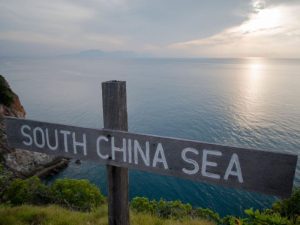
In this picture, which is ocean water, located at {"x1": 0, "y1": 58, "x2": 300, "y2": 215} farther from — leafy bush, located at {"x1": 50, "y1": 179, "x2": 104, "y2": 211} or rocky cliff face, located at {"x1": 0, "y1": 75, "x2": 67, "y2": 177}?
leafy bush, located at {"x1": 50, "y1": 179, "x2": 104, "y2": 211}

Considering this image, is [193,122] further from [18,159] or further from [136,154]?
[136,154]

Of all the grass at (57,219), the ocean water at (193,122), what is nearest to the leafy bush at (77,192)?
the ocean water at (193,122)

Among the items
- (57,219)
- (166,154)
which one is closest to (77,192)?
(57,219)

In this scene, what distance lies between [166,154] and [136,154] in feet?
0.98

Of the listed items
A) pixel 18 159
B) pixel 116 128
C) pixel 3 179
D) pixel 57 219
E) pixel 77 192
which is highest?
pixel 116 128

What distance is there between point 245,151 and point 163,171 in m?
0.72

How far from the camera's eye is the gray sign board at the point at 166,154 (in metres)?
1.63

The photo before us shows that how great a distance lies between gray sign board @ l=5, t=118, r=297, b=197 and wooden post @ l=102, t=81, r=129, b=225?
11 centimetres

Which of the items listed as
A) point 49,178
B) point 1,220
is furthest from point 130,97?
point 1,220

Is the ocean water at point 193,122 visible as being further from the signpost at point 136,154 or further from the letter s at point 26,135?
the letter s at point 26,135

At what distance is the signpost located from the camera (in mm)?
1645

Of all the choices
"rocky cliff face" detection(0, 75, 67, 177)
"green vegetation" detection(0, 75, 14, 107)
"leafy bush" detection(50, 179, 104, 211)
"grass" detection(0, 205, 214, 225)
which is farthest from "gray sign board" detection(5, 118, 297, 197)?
"green vegetation" detection(0, 75, 14, 107)

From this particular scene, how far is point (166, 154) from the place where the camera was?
6.38ft

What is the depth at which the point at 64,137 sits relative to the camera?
7.72ft
